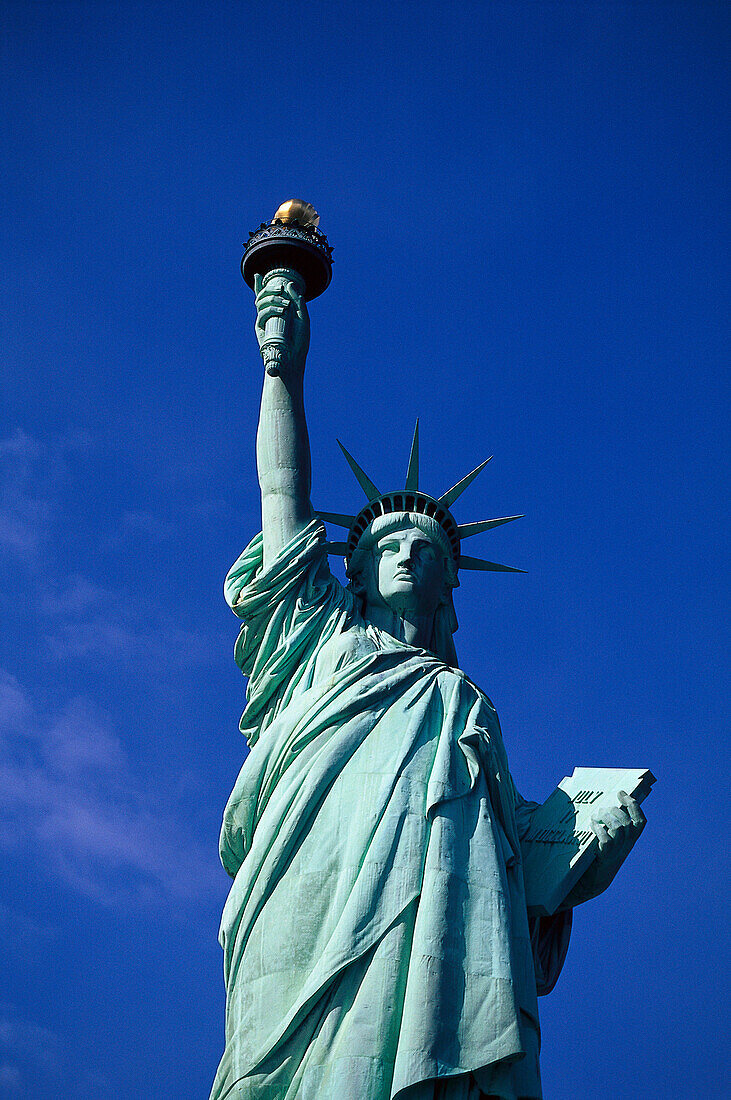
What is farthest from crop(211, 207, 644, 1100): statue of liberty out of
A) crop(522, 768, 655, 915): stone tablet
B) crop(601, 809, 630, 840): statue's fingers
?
crop(522, 768, 655, 915): stone tablet

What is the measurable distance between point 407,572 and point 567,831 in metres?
2.92

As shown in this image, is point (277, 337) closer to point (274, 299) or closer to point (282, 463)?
point (274, 299)

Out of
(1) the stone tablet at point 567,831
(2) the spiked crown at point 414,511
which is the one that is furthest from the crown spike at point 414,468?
(1) the stone tablet at point 567,831

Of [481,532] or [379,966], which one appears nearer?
[379,966]

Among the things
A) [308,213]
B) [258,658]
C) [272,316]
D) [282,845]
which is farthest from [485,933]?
[308,213]

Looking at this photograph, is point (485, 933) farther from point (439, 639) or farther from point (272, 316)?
point (272, 316)

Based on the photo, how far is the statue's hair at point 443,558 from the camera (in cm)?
1491

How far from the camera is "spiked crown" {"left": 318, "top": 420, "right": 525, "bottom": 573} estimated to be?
15.1 meters

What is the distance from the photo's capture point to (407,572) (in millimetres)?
14555

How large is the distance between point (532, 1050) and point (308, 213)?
8.77 metres

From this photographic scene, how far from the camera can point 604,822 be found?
1328cm

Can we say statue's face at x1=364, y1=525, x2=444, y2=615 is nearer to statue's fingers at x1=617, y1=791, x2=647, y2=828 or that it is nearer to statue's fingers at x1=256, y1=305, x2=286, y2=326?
statue's fingers at x1=256, y1=305, x2=286, y2=326

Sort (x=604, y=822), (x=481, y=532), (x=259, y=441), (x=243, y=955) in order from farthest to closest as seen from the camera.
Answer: (x=481, y=532) → (x=259, y=441) → (x=604, y=822) → (x=243, y=955)

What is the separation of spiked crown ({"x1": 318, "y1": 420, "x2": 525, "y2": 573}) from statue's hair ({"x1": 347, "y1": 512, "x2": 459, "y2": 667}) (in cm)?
10
